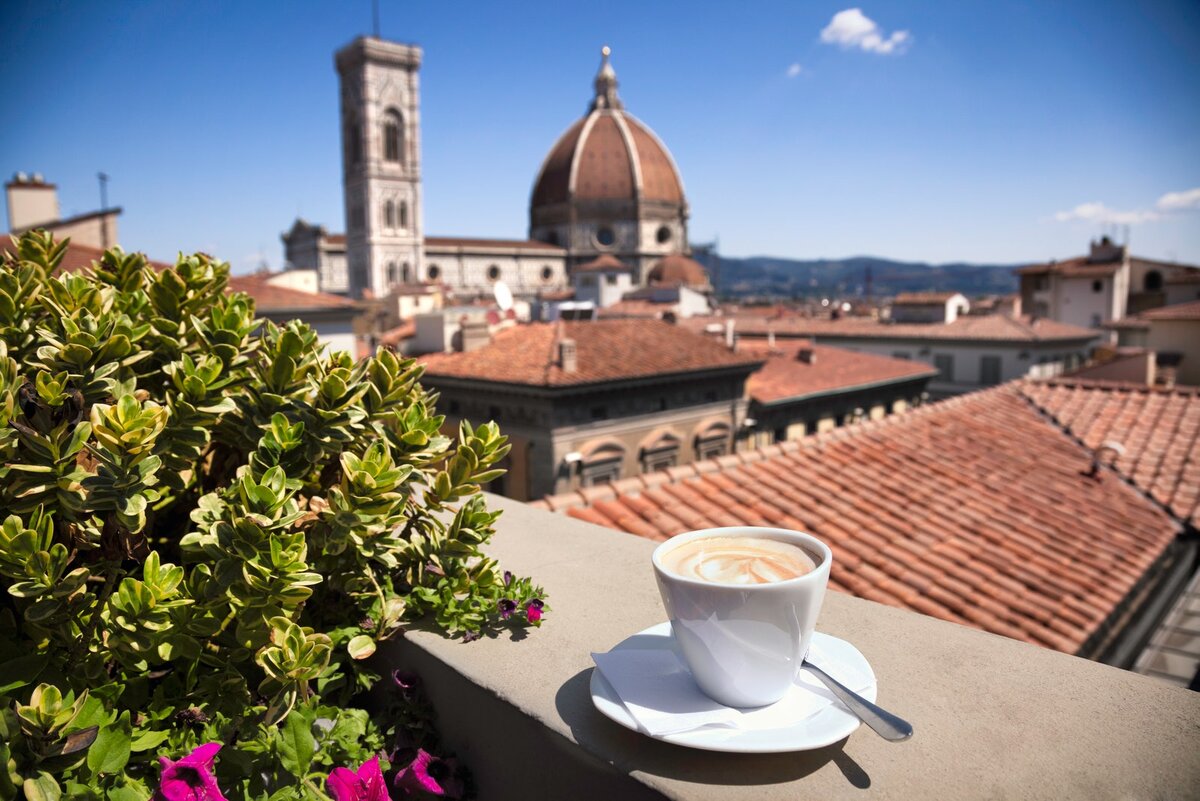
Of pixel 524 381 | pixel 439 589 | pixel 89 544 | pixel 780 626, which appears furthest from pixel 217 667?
pixel 524 381

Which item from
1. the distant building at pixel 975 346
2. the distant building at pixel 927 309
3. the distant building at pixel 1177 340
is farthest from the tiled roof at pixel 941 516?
the distant building at pixel 927 309

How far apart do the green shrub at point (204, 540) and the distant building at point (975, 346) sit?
34105mm

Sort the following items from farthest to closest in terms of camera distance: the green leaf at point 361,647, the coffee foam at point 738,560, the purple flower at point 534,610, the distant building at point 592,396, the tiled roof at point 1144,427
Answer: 1. the distant building at point 592,396
2. the tiled roof at point 1144,427
3. the purple flower at point 534,610
4. the green leaf at point 361,647
5. the coffee foam at point 738,560

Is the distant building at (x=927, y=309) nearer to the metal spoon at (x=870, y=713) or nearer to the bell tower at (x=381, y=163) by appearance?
the metal spoon at (x=870, y=713)

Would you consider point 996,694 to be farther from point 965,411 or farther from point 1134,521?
point 965,411

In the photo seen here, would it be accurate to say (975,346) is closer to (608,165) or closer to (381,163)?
(381,163)

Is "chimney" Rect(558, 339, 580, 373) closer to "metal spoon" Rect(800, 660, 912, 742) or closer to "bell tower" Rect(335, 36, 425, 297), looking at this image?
"metal spoon" Rect(800, 660, 912, 742)

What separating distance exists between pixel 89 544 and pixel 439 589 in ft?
2.34

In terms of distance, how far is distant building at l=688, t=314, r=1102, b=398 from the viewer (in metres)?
33.3

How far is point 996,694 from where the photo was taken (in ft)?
4.48

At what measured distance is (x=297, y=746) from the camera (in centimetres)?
141

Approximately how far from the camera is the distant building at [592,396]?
17.2 metres

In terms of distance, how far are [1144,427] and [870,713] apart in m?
10.8

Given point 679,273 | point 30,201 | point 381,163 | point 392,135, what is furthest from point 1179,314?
point 392,135
